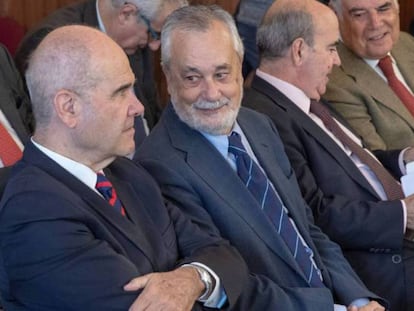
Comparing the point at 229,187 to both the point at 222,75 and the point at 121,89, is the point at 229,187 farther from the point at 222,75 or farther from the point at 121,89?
the point at 121,89

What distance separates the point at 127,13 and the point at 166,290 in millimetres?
1902

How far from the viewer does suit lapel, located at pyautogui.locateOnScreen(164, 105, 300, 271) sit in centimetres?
243

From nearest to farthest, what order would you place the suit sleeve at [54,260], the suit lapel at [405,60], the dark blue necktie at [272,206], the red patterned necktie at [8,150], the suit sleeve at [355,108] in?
the suit sleeve at [54,260], the dark blue necktie at [272,206], the red patterned necktie at [8,150], the suit sleeve at [355,108], the suit lapel at [405,60]

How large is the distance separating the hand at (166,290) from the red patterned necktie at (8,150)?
948 mm

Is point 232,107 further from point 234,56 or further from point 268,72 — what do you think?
point 268,72

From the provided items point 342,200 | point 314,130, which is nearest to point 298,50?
point 314,130

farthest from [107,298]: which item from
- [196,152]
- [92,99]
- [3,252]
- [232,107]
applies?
[232,107]

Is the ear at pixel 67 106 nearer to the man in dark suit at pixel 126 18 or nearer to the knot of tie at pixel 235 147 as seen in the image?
the knot of tie at pixel 235 147

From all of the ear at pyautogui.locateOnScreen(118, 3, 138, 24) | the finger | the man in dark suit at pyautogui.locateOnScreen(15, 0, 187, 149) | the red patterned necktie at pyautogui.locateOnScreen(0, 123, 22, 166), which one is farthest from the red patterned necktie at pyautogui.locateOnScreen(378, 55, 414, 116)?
the finger

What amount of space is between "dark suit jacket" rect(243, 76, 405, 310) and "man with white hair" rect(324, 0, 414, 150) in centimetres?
47

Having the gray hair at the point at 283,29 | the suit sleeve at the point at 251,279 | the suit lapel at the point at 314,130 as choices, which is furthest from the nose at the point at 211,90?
the gray hair at the point at 283,29

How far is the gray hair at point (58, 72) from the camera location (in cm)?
199

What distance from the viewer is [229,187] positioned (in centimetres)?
244

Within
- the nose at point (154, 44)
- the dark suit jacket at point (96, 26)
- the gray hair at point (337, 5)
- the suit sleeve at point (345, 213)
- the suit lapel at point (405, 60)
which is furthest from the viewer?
the suit lapel at point (405, 60)
